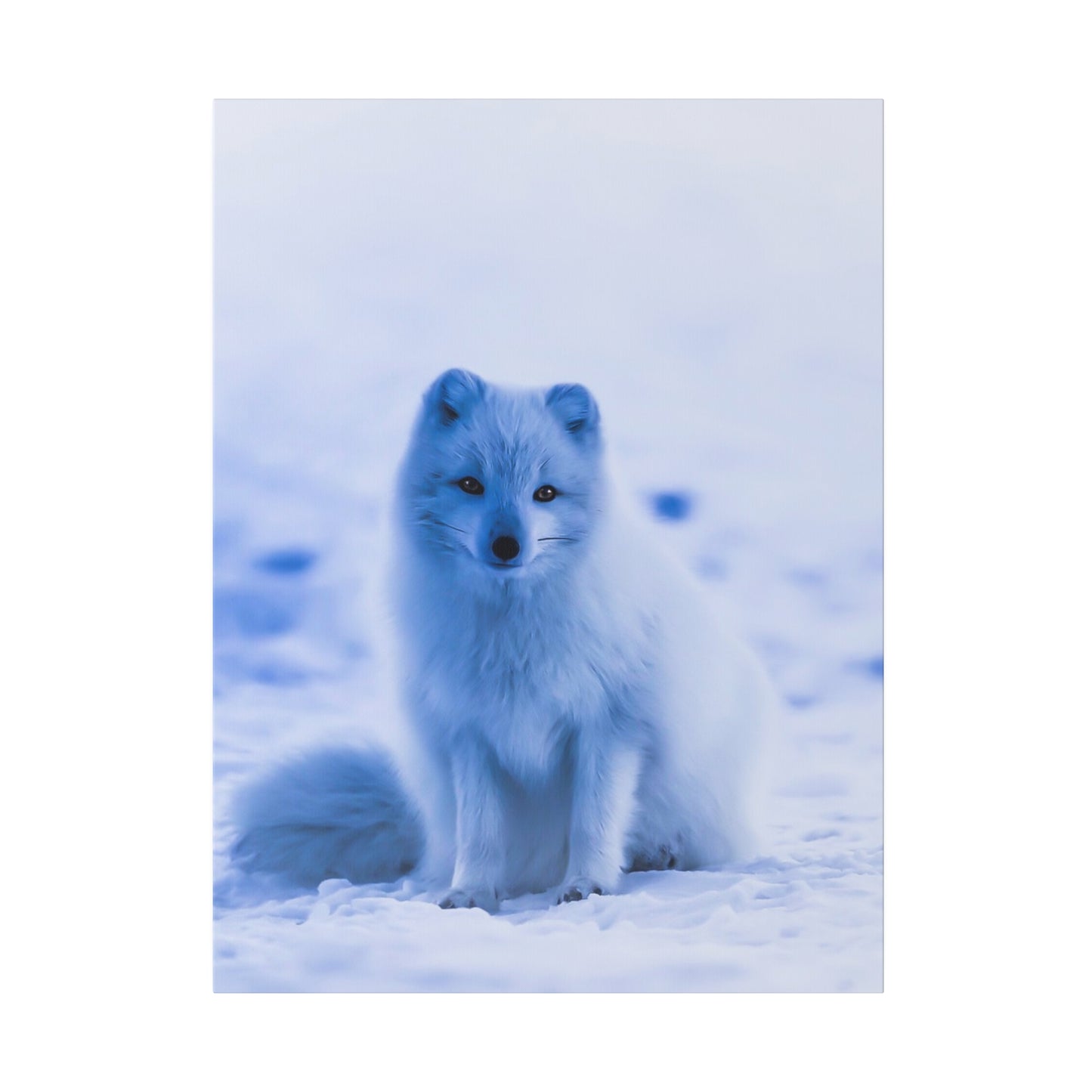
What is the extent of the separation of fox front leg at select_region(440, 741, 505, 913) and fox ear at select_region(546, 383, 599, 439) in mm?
1049

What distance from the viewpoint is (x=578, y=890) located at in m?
4.23

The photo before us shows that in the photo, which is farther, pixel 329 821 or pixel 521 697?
pixel 329 821

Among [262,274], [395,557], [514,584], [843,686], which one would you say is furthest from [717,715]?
[262,274]

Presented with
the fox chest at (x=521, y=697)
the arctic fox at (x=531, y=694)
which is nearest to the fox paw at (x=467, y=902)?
the arctic fox at (x=531, y=694)

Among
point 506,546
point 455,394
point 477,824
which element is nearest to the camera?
point 506,546

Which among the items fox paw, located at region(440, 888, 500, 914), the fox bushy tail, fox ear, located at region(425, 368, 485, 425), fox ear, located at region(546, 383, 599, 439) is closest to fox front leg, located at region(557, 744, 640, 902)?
fox paw, located at region(440, 888, 500, 914)

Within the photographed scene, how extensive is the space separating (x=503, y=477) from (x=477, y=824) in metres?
1.12

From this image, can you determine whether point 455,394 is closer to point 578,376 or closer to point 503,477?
point 503,477

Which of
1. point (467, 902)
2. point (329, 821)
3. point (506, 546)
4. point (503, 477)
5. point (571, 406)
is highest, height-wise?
point (571, 406)

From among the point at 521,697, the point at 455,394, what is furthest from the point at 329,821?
the point at 455,394

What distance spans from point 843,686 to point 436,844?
4.66ft

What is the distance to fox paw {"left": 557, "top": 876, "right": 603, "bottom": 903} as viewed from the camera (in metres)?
4.23

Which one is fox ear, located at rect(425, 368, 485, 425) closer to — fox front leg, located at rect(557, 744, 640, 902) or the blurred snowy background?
the blurred snowy background

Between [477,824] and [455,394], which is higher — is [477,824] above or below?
below
